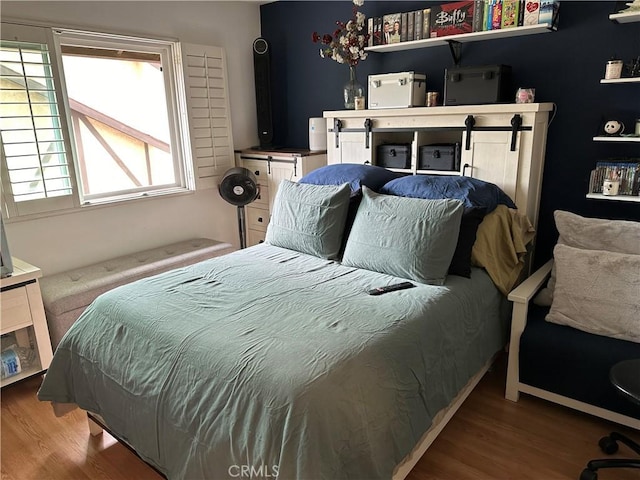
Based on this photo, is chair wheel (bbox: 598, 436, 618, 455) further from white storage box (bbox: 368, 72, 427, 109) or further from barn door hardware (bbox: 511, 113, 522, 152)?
white storage box (bbox: 368, 72, 427, 109)

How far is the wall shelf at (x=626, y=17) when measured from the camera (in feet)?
7.07

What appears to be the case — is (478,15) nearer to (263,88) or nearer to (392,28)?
(392,28)

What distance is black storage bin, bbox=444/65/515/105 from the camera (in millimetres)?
2586

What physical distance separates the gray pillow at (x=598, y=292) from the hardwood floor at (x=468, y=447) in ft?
1.56

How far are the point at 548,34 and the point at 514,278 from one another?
1457 millimetres

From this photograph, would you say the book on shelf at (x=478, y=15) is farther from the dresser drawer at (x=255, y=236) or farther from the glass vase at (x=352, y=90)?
the dresser drawer at (x=255, y=236)

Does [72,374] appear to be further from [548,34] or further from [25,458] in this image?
[548,34]

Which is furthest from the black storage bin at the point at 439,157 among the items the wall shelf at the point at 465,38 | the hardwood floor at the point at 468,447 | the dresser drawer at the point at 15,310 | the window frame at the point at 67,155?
A: the dresser drawer at the point at 15,310

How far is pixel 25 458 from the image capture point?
2.00 metres

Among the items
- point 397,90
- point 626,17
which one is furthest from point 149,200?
point 626,17

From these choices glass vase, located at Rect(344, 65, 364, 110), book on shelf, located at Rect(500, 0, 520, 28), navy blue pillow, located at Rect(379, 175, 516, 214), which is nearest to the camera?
navy blue pillow, located at Rect(379, 175, 516, 214)

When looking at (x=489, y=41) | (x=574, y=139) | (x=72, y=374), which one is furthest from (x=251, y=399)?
(x=489, y=41)

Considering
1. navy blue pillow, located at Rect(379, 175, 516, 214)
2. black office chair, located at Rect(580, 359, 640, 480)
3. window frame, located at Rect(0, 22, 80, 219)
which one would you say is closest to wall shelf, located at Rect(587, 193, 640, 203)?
navy blue pillow, located at Rect(379, 175, 516, 214)

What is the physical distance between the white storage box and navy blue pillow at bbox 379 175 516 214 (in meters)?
0.68
